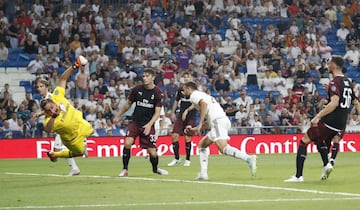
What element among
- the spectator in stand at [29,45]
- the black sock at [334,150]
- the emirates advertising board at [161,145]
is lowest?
the emirates advertising board at [161,145]

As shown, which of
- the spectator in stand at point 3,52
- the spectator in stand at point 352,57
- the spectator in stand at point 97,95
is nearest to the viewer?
the spectator in stand at point 97,95

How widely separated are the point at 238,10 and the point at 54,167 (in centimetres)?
1599

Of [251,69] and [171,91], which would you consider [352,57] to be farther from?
[171,91]

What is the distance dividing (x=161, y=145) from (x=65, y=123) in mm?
13199

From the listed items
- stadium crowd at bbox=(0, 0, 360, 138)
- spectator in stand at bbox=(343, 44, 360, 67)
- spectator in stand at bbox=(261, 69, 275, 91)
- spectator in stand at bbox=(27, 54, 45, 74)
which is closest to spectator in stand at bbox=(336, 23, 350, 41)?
stadium crowd at bbox=(0, 0, 360, 138)

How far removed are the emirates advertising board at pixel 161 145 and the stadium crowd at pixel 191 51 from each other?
0.42 meters

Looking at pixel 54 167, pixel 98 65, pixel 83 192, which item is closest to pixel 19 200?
pixel 83 192

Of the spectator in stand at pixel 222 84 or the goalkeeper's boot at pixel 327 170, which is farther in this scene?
the spectator in stand at pixel 222 84

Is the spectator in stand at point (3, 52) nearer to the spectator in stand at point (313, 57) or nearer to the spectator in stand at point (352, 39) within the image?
the spectator in stand at point (313, 57)

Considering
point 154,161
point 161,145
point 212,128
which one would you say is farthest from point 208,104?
point 161,145

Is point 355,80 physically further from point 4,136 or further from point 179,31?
point 4,136

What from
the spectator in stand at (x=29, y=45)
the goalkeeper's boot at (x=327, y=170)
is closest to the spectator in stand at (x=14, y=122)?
the spectator in stand at (x=29, y=45)

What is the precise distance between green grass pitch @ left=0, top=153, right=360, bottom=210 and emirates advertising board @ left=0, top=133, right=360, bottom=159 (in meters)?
6.22

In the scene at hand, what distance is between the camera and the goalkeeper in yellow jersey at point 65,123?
55.7ft
